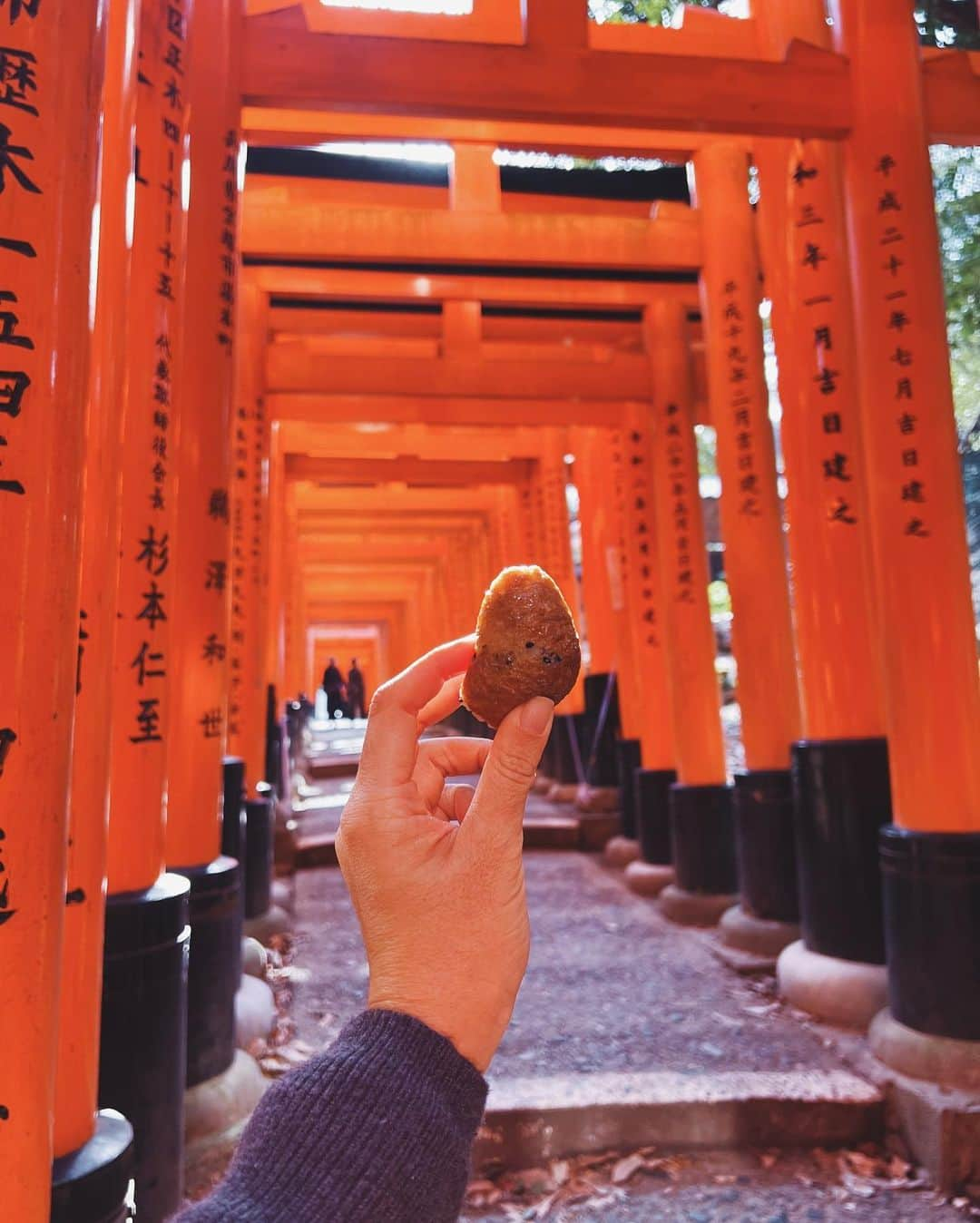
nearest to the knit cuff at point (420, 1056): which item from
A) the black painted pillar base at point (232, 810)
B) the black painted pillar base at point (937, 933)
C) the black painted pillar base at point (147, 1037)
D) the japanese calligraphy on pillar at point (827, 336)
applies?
the black painted pillar base at point (147, 1037)

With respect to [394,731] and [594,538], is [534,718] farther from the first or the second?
[594,538]

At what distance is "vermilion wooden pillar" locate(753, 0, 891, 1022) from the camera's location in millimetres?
3367

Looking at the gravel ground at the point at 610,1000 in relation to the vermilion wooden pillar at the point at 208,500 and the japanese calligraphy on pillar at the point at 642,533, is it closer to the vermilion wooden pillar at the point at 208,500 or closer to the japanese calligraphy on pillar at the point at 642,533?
the vermilion wooden pillar at the point at 208,500

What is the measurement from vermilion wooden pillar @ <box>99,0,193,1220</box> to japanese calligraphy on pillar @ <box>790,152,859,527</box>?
2.49m

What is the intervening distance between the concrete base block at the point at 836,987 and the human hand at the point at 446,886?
292 cm

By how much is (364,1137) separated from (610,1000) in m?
3.34

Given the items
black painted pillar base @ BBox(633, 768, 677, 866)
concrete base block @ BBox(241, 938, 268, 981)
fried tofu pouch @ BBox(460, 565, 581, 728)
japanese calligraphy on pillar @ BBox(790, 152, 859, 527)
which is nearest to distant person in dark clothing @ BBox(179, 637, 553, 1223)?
fried tofu pouch @ BBox(460, 565, 581, 728)

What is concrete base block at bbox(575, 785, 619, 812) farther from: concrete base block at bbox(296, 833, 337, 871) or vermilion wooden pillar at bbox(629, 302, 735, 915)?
concrete base block at bbox(296, 833, 337, 871)

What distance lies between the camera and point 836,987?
334 centimetres

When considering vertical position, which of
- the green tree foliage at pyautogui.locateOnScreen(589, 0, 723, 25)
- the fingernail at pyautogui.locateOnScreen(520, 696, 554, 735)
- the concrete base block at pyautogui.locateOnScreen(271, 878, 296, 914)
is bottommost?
the concrete base block at pyautogui.locateOnScreen(271, 878, 296, 914)

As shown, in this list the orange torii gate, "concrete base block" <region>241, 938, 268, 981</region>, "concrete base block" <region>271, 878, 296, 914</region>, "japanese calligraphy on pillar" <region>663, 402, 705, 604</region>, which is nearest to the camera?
the orange torii gate

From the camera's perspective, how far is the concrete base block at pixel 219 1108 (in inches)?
96.7

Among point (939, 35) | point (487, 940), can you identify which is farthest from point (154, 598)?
point (939, 35)

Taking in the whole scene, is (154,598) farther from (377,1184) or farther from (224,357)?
(377,1184)
